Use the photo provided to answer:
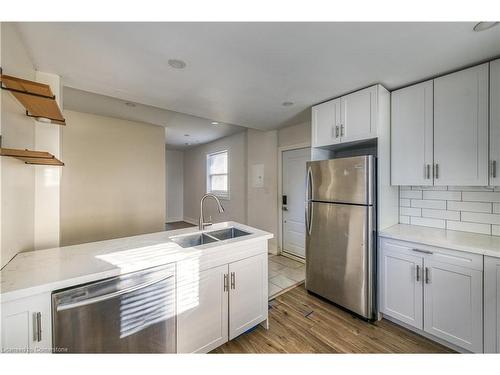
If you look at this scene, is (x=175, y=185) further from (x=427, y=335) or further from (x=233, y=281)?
(x=427, y=335)

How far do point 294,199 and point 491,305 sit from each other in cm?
246

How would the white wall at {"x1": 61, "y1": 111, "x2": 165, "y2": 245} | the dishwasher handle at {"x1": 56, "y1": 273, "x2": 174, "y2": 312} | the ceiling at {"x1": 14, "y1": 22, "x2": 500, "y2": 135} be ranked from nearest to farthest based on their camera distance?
the dishwasher handle at {"x1": 56, "y1": 273, "x2": 174, "y2": 312} < the ceiling at {"x1": 14, "y1": 22, "x2": 500, "y2": 135} < the white wall at {"x1": 61, "y1": 111, "x2": 165, "y2": 245}

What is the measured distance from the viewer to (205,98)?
237 cm

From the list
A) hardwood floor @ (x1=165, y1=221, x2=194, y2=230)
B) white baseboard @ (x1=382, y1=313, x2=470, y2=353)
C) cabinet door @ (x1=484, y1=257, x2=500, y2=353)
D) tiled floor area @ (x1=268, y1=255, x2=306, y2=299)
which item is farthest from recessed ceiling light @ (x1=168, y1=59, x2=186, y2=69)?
hardwood floor @ (x1=165, y1=221, x2=194, y2=230)

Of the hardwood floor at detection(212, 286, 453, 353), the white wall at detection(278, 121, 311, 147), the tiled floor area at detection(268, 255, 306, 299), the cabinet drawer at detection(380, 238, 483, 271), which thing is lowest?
the hardwood floor at detection(212, 286, 453, 353)

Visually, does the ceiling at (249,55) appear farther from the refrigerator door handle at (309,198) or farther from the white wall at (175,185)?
the white wall at (175,185)

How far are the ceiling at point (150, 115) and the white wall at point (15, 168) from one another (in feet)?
3.97

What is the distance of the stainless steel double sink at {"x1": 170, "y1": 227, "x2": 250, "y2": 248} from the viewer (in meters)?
1.86

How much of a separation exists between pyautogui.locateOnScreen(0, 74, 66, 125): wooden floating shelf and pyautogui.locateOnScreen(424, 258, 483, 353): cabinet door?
3024mm

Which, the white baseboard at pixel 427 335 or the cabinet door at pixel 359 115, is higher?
the cabinet door at pixel 359 115

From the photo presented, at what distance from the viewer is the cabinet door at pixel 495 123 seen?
5.17 ft

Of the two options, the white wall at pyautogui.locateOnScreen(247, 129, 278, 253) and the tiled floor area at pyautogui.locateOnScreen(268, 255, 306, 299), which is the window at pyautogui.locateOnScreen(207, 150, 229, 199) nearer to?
the white wall at pyautogui.locateOnScreen(247, 129, 278, 253)

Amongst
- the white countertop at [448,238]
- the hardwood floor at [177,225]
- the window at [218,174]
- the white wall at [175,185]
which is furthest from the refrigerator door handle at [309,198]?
the white wall at [175,185]
